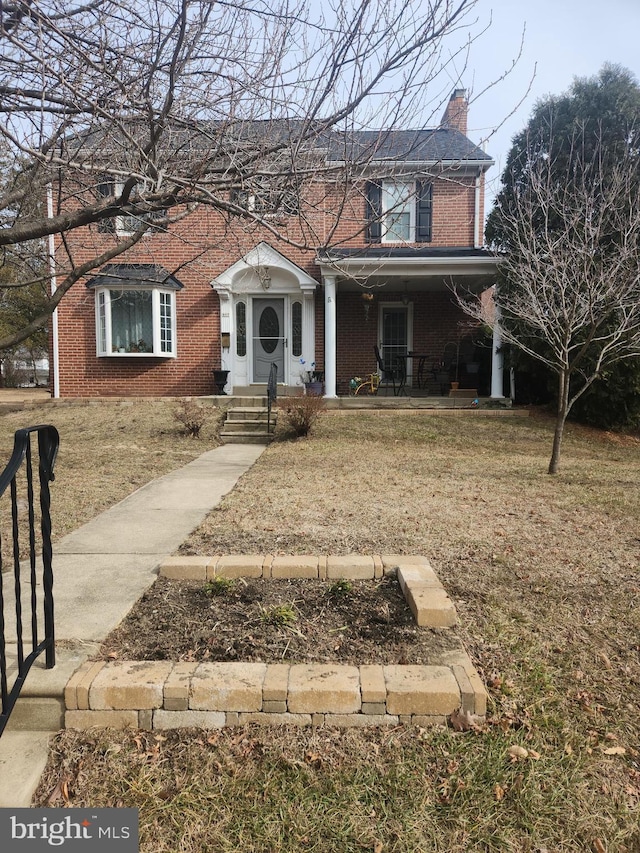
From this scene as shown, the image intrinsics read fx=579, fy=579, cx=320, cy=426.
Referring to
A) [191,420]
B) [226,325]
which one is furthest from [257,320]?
[191,420]

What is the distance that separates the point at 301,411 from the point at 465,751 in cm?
768

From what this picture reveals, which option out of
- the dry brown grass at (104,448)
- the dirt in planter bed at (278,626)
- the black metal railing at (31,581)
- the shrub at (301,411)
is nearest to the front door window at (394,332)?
the dry brown grass at (104,448)

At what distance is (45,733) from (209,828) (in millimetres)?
845

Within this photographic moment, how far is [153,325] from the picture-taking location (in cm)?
1408

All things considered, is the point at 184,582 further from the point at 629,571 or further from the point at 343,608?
the point at 629,571

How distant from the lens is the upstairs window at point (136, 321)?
1401 centimetres

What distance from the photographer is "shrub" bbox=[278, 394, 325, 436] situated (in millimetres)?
9633

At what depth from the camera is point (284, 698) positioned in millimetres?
2238

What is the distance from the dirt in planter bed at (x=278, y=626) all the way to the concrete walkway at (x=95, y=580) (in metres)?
0.16

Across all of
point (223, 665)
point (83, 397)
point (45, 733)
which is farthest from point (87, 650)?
point (83, 397)

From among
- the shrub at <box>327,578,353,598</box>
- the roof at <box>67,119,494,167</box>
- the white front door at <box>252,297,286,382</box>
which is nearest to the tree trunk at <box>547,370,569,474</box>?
the roof at <box>67,119,494,167</box>

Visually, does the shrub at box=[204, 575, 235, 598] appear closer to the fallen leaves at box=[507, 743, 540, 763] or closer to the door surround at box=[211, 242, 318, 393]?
the fallen leaves at box=[507, 743, 540, 763]

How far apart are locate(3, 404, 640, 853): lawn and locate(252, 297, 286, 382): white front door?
10.2m

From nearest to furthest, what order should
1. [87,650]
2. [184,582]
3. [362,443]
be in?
1. [87,650]
2. [184,582]
3. [362,443]
